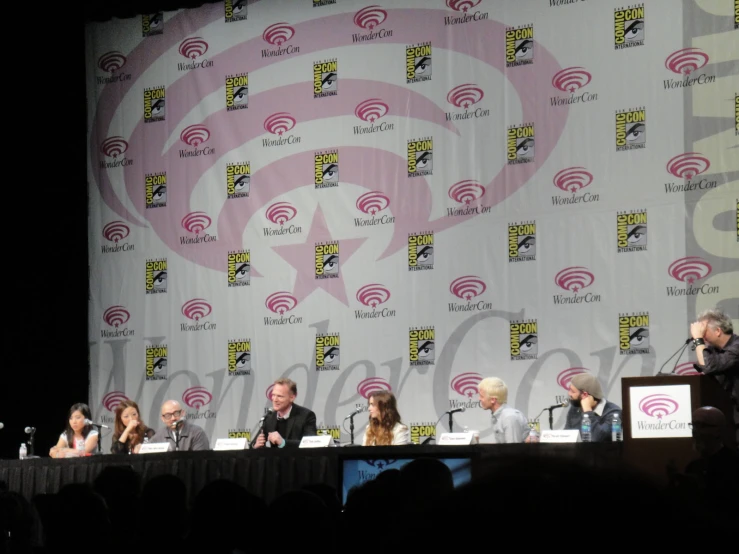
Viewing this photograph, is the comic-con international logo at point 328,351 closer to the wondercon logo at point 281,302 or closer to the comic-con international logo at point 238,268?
the wondercon logo at point 281,302

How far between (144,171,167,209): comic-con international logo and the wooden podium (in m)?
5.48

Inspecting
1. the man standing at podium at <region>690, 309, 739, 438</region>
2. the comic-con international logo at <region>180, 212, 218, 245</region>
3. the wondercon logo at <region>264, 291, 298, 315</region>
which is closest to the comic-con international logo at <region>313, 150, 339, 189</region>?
the wondercon logo at <region>264, 291, 298, 315</region>

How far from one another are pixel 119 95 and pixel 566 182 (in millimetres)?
4476

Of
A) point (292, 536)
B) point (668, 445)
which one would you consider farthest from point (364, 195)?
point (292, 536)

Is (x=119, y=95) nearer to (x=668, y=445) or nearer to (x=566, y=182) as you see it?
(x=566, y=182)

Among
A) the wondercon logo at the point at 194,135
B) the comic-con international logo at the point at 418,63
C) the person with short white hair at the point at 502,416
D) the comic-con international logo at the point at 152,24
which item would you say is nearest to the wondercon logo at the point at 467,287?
the person with short white hair at the point at 502,416

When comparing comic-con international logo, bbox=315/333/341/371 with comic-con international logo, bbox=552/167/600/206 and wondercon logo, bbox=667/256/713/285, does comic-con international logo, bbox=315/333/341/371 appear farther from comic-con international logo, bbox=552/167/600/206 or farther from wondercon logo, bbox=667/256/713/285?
wondercon logo, bbox=667/256/713/285

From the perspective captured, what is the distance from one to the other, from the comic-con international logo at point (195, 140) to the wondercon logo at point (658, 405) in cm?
529

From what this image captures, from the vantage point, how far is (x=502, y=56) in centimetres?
792

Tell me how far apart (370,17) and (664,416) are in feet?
16.3

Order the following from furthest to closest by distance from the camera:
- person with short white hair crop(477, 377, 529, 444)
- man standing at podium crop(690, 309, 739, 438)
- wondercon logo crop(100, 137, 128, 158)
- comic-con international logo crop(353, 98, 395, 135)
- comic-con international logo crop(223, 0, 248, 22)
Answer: wondercon logo crop(100, 137, 128, 158) < comic-con international logo crop(223, 0, 248, 22) < comic-con international logo crop(353, 98, 395, 135) < person with short white hair crop(477, 377, 529, 444) < man standing at podium crop(690, 309, 739, 438)

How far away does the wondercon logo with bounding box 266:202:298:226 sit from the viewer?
8578 mm

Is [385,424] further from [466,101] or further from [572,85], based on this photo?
[572,85]

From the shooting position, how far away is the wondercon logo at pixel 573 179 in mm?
7559
